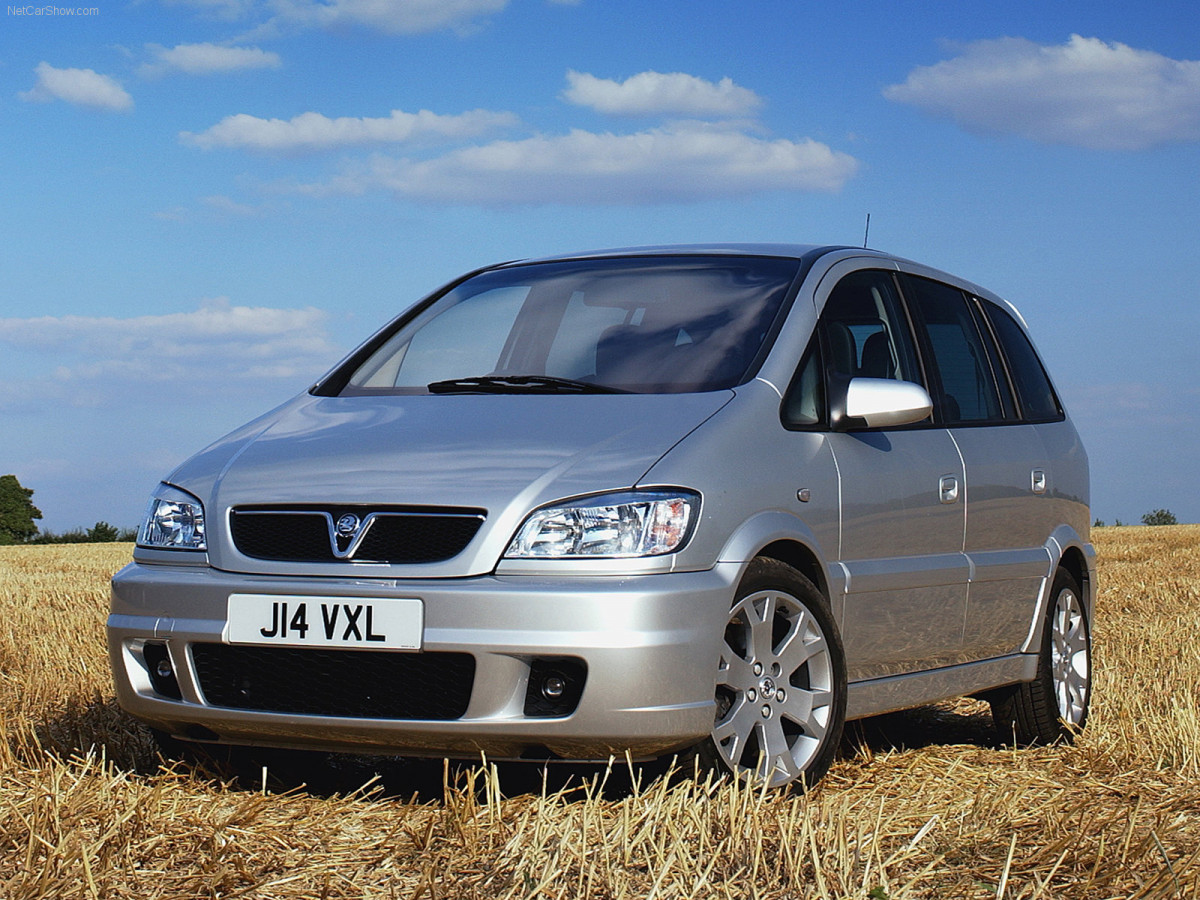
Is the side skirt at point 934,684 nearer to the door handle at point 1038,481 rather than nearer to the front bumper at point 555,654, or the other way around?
the door handle at point 1038,481

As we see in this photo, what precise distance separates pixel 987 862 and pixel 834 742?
1.04 m

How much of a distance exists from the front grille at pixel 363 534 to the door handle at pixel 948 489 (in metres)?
2.13

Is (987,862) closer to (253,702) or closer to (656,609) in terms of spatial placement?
(656,609)

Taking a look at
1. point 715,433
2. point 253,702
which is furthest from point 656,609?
point 253,702

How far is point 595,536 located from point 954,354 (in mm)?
2697

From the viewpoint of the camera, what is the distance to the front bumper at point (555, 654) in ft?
12.7

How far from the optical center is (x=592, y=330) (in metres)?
5.30

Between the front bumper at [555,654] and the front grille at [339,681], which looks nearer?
the front bumper at [555,654]

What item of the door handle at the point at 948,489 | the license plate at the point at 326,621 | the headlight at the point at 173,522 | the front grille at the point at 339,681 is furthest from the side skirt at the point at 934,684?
the headlight at the point at 173,522

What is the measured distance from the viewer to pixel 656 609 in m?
3.91

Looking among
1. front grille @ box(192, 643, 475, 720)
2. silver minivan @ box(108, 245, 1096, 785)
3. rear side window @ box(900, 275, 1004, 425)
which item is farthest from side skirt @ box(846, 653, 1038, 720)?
front grille @ box(192, 643, 475, 720)

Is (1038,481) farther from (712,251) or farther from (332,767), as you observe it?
(332,767)

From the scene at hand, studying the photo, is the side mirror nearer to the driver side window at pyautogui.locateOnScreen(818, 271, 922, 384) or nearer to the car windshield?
the driver side window at pyautogui.locateOnScreen(818, 271, 922, 384)

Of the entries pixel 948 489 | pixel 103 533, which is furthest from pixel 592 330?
pixel 103 533
